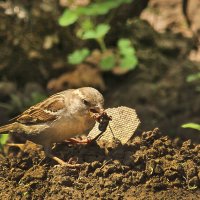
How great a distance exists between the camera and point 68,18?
28.4 ft

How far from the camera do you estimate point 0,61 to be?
944 cm

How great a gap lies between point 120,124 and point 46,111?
685 millimetres

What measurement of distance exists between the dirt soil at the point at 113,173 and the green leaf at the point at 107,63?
2.94 metres

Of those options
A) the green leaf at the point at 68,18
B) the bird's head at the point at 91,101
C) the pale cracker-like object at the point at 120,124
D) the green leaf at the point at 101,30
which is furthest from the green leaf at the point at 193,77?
the bird's head at the point at 91,101

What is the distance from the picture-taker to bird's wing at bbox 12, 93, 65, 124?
20.4 ft

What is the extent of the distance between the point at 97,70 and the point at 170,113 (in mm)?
1176

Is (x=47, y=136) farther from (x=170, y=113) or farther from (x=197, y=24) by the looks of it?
(x=197, y=24)

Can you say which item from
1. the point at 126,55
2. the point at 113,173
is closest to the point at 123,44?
the point at 126,55

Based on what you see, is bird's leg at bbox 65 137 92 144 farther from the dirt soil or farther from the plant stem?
the plant stem

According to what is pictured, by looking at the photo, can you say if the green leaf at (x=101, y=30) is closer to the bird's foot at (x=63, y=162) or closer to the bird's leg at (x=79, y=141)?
the bird's leg at (x=79, y=141)

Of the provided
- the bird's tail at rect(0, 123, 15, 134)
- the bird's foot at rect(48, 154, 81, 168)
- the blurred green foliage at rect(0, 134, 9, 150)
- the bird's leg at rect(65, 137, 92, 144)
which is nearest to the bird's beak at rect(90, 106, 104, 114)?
the bird's leg at rect(65, 137, 92, 144)

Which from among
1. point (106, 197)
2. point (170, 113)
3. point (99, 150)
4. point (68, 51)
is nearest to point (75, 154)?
point (99, 150)

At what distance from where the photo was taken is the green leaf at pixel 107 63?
8.98 m

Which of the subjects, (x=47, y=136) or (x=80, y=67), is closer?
(x=47, y=136)
